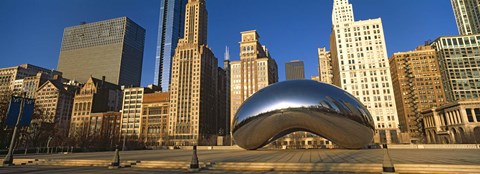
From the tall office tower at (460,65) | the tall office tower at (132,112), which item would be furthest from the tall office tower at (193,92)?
the tall office tower at (460,65)

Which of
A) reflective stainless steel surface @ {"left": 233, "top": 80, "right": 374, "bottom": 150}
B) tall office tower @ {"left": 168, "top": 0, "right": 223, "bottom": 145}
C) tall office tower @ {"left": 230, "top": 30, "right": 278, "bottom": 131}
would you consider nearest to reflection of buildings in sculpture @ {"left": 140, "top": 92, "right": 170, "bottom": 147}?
tall office tower @ {"left": 168, "top": 0, "right": 223, "bottom": 145}

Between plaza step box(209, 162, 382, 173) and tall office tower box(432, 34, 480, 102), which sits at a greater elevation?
tall office tower box(432, 34, 480, 102)

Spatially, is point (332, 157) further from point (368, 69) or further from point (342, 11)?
point (342, 11)

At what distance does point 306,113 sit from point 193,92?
370 ft

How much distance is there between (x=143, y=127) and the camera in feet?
422

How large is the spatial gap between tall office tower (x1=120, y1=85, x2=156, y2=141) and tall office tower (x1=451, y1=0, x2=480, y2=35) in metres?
195

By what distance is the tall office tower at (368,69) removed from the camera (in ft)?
294

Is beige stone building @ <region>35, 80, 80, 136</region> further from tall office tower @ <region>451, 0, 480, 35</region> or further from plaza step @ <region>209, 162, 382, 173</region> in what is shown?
tall office tower @ <region>451, 0, 480, 35</region>

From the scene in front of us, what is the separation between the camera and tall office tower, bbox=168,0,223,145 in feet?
396

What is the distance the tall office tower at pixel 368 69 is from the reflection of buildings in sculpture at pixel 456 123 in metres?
15.9

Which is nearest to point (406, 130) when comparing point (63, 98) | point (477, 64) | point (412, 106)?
point (412, 106)

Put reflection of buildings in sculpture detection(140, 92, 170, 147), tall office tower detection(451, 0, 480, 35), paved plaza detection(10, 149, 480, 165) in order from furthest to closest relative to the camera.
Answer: tall office tower detection(451, 0, 480, 35) → reflection of buildings in sculpture detection(140, 92, 170, 147) → paved plaza detection(10, 149, 480, 165)

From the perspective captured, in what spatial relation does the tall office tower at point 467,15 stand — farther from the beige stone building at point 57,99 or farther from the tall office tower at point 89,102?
the beige stone building at point 57,99

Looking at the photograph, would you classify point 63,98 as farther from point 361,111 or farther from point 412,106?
point 412,106
